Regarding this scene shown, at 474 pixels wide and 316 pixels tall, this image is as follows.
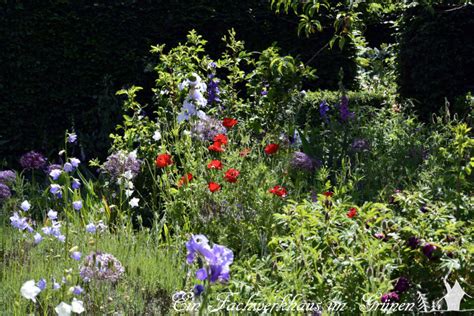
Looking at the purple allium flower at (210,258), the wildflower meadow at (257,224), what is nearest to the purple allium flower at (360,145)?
the wildflower meadow at (257,224)

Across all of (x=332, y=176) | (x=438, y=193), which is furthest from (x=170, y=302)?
(x=332, y=176)

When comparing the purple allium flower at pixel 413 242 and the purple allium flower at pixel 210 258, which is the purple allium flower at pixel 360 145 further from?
the purple allium flower at pixel 210 258

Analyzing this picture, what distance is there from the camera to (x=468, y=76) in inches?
301

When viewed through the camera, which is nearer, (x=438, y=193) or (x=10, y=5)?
(x=438, y=193)

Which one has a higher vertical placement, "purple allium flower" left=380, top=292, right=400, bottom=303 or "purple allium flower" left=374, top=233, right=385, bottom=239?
"purple allium flower" left=374, top=233, right=385, bottom=239

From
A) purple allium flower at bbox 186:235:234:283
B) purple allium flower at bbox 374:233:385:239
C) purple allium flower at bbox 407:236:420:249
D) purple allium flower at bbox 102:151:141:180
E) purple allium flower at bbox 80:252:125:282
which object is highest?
purple allium flower at bbox 186:235:234:283

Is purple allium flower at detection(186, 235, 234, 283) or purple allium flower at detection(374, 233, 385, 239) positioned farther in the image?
purple allium flower at detection(374, 233, 385, 239)

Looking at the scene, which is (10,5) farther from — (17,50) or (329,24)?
(329,24)

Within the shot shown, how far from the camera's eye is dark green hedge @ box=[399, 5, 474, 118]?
24.7ft

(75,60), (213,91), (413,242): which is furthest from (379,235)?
(75,60)

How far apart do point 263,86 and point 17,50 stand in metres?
2.70

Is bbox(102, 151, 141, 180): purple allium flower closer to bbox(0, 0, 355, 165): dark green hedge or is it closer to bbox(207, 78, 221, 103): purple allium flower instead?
bbox(207, 78, 221, 103): purple allium flower

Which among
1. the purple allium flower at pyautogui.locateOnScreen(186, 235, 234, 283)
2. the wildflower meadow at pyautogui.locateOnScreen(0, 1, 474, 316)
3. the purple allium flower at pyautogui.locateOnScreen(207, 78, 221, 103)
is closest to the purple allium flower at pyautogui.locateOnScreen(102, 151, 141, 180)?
the wildflower meadow at pyautogui.locateOnScreen(0, 1, 474, 316)

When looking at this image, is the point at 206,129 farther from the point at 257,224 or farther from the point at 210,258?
the point at 210,258
